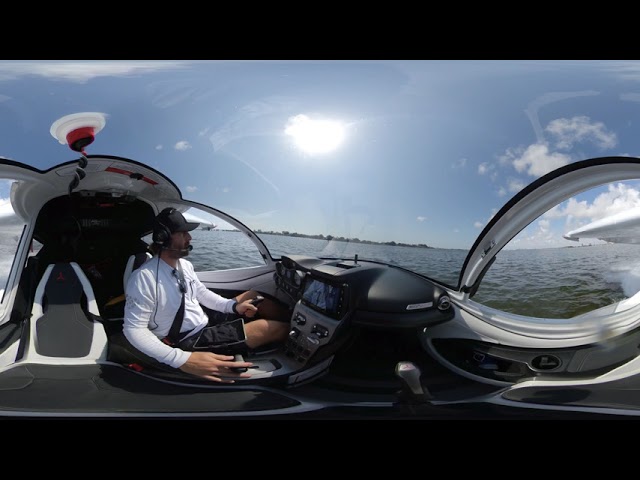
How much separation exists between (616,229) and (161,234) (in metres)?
2.69

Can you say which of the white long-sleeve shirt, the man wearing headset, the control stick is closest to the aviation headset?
the man wearing headset

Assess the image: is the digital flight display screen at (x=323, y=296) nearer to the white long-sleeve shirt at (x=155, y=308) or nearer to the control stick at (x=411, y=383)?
the control stick at (x=411, y=383)

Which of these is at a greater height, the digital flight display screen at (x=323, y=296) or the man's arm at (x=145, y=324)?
the digital flight display screen at (x=323, y=296)

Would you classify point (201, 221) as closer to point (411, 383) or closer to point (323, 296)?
point (323, 296)

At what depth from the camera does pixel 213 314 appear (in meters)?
2.80

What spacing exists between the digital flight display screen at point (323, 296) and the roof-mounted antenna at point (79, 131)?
149 cm

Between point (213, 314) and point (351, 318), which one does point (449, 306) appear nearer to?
point (351, 318)

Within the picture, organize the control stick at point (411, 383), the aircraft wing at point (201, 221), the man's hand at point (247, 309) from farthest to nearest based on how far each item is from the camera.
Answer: the man's hand at point (247, 309) < the aircraft wing at point (201, 221) < the control stick at point (411, 383)

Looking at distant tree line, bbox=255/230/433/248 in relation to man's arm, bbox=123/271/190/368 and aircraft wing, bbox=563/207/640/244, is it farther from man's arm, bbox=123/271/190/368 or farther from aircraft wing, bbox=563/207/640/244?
aircraft wing, bbox=563/207/640/244

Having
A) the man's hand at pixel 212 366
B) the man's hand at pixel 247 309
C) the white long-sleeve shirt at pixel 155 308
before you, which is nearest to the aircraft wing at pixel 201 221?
the white long-sleeve shirt at pixel 155 308

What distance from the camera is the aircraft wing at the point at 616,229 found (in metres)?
2.55

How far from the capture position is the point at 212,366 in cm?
269

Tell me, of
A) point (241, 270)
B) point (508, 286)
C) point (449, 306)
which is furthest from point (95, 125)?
point (508, 286)

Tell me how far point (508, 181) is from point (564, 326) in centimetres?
94
